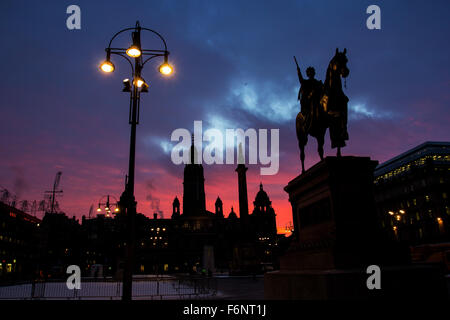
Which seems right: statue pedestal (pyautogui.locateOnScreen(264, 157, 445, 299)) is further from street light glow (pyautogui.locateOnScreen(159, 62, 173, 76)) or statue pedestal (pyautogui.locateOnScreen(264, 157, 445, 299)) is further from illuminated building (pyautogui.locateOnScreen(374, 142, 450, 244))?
illuminated building (pyautogui.locateOnScreen(374, 142, 450, 244))

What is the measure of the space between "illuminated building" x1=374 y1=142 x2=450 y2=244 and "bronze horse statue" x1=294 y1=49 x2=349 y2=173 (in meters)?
72.8

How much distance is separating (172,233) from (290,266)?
135227mm

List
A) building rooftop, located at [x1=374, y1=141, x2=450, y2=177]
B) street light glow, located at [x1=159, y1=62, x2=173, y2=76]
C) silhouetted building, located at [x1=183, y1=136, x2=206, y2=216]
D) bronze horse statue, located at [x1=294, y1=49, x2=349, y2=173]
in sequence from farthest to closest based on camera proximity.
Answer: silhouetted building, located at [x1=183, y1=136, x2=206, y2=216]
building rooftop, located at [x1=374, y1=141, x2=450, y2=177]
street light glow, located at [x1=159, y1=62, x2=173, y2=76]
bronze horse statue, located at [x1=294, y1=49, x2=349, y2=173]

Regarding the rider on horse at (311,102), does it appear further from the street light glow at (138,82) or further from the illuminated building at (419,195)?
the illuminated building at (419,195)

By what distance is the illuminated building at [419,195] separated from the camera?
71438 mm

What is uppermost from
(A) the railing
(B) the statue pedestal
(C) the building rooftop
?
(C) the building rooftop

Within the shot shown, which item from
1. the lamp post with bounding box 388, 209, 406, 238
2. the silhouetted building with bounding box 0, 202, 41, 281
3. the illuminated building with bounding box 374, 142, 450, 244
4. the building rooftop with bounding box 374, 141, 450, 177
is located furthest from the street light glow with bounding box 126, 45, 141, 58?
the building rooftop with bounding box 374, 141, 450, 177

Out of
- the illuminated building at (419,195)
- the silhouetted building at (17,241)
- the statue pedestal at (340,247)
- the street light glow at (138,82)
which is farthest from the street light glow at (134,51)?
the silhouetted building at (17,241)

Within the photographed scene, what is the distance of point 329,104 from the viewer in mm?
9969

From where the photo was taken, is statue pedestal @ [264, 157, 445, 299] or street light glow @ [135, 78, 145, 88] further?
street light glow @ [135, 78, 145, 88]

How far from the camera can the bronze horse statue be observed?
988cm
